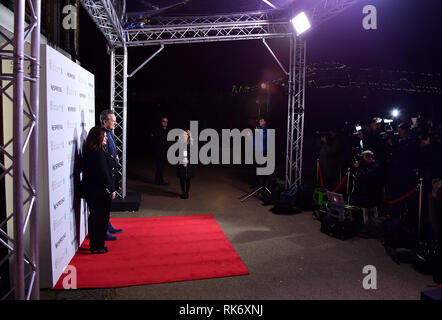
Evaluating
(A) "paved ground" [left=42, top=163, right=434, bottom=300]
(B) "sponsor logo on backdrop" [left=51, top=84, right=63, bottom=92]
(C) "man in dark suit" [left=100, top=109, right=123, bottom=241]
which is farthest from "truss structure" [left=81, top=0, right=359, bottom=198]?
(B) "sponsor logo on backdrop" [left=51, top=84, right=63, bottom=92]

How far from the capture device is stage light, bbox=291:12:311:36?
281 inches

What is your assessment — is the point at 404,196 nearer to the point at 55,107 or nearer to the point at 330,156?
the point at 330,156

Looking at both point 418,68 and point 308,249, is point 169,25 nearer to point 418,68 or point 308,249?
point 308,249

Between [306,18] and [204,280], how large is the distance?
18.9 ft

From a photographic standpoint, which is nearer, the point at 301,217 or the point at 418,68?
the point at 301,217

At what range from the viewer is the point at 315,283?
398 centimetres

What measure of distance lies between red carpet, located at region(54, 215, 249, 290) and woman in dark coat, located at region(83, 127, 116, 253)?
1.63 feet

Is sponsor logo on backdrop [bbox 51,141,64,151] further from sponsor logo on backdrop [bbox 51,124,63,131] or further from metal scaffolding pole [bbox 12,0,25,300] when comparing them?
metal scaffolding pole [bbox 12,0,25,300]

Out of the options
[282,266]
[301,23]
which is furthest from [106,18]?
[282,266]

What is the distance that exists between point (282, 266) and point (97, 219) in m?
2.58

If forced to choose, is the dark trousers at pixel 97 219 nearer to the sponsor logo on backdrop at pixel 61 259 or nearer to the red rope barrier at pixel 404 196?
the sponsor logo on backdrop at pixel 61 259

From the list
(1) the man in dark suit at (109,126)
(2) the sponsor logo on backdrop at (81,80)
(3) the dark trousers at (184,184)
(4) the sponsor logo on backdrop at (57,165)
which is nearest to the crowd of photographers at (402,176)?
(3) the dark trousers at (184,184)

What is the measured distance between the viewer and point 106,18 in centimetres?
625
